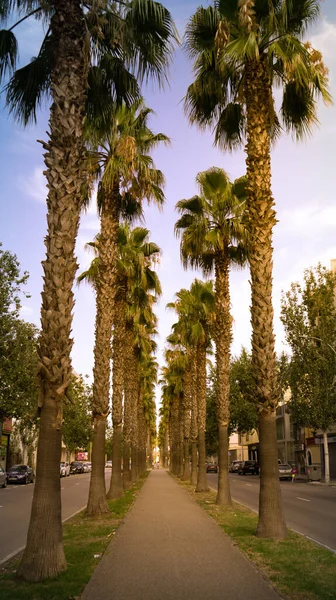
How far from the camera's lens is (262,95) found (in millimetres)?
12008

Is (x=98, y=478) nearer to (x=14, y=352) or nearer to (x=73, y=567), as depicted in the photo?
(x=73, y=567)

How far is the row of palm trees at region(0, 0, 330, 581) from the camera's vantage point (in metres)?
7.73

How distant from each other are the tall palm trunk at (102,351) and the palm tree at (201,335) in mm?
9290

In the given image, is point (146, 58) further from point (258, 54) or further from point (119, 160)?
point (119, 160)

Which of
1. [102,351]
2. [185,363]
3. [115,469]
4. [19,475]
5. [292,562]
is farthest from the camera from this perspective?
[19,475]

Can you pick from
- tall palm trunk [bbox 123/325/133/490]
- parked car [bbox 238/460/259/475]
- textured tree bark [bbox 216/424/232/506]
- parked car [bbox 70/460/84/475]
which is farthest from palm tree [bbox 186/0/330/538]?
parked car [bbox 70/460/84/475]

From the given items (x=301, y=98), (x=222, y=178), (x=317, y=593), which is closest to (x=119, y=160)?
(x=222, y=178)

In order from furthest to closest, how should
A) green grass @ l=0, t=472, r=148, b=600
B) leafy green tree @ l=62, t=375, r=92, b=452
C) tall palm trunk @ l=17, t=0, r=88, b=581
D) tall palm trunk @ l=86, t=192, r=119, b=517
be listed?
leafy green tree @ l=62, t=375, r=92, b=452 < tall palm trunk @ l=86, t=192, r=119, b=517 < tall palm trunk @ l=17, t=0, r=88, b=581 < green grass @ l=0, t=472, r=148, b=600

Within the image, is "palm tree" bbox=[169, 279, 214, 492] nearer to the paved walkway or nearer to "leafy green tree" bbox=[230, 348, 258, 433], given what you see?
the paved walkway

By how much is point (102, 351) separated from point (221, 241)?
5.40m

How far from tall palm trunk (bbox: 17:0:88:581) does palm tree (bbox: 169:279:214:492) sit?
1645cm

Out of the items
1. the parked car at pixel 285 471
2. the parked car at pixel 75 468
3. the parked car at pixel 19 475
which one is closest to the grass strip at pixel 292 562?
the parked car at pixel 19 475

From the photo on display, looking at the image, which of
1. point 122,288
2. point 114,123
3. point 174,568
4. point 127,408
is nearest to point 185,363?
point 127,408

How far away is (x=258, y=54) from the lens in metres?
11.5
